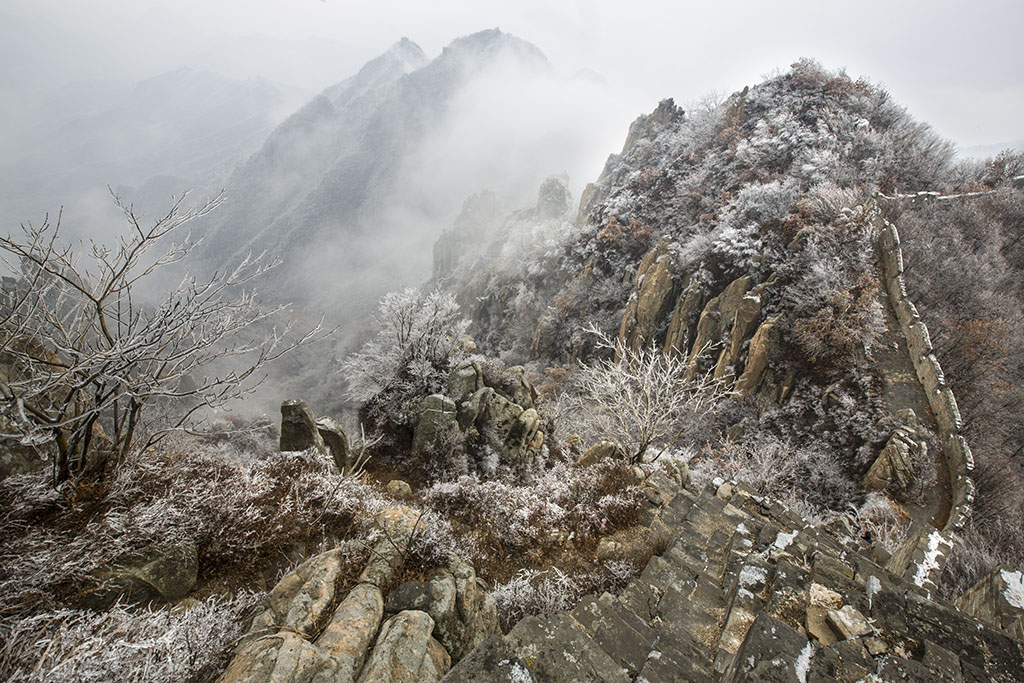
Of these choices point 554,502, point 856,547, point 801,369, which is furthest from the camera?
point 801,369

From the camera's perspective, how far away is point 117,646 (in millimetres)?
2957

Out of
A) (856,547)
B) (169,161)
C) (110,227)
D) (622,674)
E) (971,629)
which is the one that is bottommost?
(110,227)

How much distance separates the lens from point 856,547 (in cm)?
694

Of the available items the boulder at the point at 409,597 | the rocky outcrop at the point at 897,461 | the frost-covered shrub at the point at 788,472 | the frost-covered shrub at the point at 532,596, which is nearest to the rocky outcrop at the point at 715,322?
the frost-covered shrub at the point at 788,472

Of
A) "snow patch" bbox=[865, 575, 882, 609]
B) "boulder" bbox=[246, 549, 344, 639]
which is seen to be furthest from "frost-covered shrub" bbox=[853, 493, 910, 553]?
"boulder" bbox=[246, 549, 344, 639]

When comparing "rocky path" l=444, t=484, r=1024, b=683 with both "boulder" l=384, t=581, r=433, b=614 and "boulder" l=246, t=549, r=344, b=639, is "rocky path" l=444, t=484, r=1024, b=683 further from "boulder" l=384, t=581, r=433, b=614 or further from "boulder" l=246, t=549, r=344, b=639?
"boulder" l=246, t=549, r=344, b=639

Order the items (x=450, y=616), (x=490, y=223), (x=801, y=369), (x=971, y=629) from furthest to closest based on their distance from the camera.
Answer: (x=490, y=223) < (x=801, y=369) < (x=450, y=616) < (x=971, y=629)

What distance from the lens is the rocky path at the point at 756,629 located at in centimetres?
270

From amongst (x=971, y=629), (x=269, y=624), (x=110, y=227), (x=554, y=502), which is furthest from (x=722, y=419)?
(x=110, y=227)

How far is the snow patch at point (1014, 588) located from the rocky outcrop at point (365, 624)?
5518 millimetres

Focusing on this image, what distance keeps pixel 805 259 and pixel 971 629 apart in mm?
14271

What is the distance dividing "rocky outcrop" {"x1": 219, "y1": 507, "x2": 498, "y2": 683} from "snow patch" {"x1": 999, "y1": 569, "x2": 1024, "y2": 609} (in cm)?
552

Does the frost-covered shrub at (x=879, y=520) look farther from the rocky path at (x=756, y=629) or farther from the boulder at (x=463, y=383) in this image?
the boulder at (x=463, y=383)

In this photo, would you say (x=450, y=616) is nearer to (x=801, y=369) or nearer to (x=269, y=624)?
(x=269, y=624)
